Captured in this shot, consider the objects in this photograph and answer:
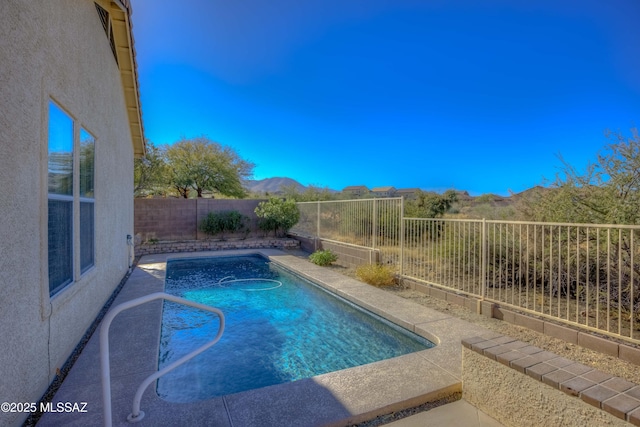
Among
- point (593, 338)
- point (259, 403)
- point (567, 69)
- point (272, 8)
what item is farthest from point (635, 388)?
point (567, 69)

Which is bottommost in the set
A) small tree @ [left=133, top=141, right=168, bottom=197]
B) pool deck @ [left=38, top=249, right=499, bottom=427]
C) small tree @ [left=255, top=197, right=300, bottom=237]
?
pool deck @ [left=38, top=249, right=499, bottom=427]

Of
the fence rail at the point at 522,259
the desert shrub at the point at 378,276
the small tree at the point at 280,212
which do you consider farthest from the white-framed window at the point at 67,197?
the small tree at the point at 280,212

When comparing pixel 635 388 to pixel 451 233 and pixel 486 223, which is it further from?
pixel 451 233

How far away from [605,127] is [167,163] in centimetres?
2238

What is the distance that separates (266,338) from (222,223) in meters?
11.0

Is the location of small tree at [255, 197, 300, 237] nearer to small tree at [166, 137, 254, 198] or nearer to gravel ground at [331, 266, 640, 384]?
small tree at [166, 137, 254, 198]

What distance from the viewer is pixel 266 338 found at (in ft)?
16.5

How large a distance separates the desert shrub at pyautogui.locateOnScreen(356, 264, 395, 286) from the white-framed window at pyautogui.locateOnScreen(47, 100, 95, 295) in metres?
5.68

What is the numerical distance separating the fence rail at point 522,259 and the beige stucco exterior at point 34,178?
5.83 meters

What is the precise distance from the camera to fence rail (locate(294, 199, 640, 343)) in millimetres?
4223

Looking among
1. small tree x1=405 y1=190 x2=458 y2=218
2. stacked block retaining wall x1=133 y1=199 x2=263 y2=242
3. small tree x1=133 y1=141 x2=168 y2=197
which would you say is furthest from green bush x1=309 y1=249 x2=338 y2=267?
small tree x1=133 y1=141 x2=168 y2=197

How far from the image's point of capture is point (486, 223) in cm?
560

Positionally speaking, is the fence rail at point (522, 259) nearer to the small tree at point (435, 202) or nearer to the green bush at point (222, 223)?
the green bush at point (222, 223)

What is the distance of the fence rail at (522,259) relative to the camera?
4223mm
